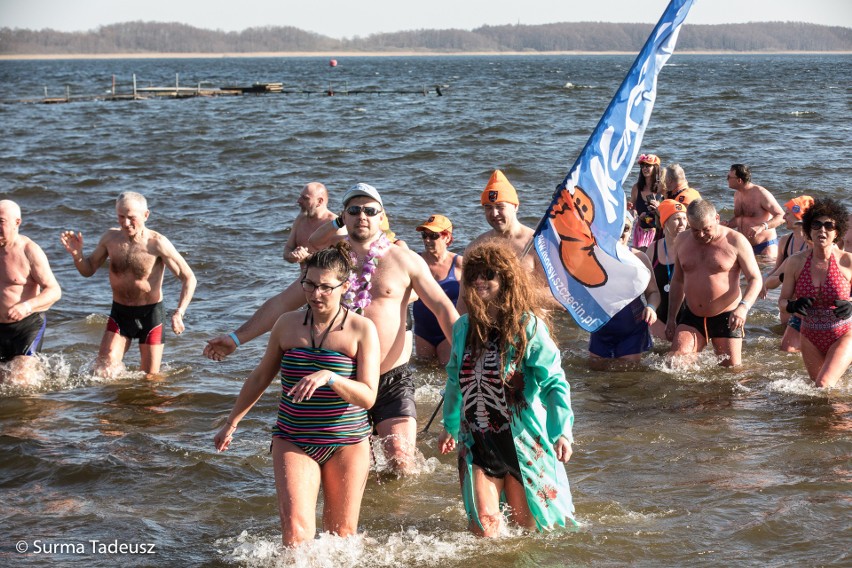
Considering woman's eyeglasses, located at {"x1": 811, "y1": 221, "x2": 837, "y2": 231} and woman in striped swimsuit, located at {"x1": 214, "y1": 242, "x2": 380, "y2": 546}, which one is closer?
woman in striped swimsuit, located at {"x1": 214, "y1": 242, "x2": 380, "y2": 546}

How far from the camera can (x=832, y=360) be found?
289 inches

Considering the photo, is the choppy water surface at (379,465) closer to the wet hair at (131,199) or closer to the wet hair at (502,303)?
the wet hair at (502,303)

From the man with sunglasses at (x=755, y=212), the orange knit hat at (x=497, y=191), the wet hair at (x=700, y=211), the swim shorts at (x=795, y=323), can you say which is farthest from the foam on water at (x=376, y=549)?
the man with sunglasses at (x=755, y=212)

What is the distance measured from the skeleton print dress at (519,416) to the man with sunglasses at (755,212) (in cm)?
842

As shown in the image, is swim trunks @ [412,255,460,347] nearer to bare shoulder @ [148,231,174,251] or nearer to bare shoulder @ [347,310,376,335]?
bare shoulder @ [148,231,174,251]

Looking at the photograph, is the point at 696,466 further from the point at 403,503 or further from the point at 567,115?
the point at 567,115

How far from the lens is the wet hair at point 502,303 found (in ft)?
14.8

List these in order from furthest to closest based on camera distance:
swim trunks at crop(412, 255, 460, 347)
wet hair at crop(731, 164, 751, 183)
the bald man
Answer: wet hair at crop(731, 164, 751, 183) < swim trunks at crop(412, 255, 460, 347) < the bald man

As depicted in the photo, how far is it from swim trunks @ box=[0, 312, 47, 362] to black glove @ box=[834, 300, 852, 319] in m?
6.11

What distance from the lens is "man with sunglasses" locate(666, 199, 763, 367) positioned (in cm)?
796

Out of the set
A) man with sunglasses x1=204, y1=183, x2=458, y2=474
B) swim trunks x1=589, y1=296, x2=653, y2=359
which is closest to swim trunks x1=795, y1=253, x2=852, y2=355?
swim trunks x1=589, y1=296, x2=653, y2=359

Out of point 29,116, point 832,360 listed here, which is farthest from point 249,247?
point 29,116

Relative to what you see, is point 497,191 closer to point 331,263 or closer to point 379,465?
point 379,465

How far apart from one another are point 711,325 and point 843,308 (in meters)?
1.28
